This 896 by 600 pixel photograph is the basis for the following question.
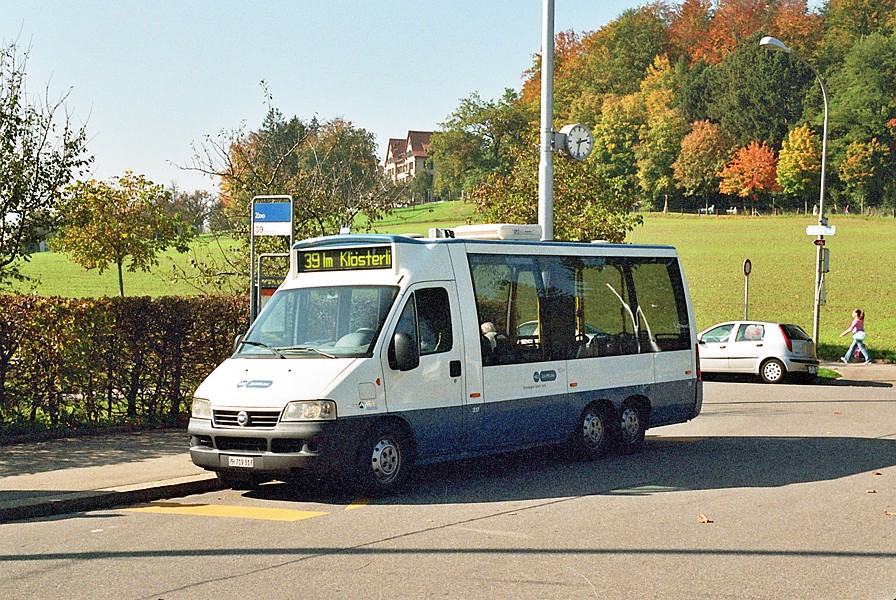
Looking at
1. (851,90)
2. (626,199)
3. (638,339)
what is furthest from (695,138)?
(638,339)

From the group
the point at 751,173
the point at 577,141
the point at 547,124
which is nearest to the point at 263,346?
the point at 547,124

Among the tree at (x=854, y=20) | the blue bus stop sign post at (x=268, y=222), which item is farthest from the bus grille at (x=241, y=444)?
the tree at (x=854, y=20)

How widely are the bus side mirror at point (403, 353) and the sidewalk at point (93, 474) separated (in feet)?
7.56

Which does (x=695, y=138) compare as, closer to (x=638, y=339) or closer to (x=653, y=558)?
(x=638, y=339)

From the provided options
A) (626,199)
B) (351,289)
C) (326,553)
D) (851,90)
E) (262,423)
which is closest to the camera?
(326,553)

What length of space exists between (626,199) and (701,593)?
75.7 ft

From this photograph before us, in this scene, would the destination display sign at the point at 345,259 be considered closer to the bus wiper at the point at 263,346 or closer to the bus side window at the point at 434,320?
the bus side window at the point at 434,320

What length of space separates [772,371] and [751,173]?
240 feet

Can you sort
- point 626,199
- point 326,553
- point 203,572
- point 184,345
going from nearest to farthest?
point 203,572 < point 326,553 < point 184,345 < point 626,199

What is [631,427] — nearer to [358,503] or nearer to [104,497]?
[358,503]

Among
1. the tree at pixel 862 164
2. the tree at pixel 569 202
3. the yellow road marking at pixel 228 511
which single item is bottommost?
the yellow road marking at pixel 228 511

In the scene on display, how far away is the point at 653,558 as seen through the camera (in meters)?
7.72

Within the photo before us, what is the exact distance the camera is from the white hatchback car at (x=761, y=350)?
2666cm

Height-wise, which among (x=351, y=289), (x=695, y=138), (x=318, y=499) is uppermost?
(x=695, y=138)
